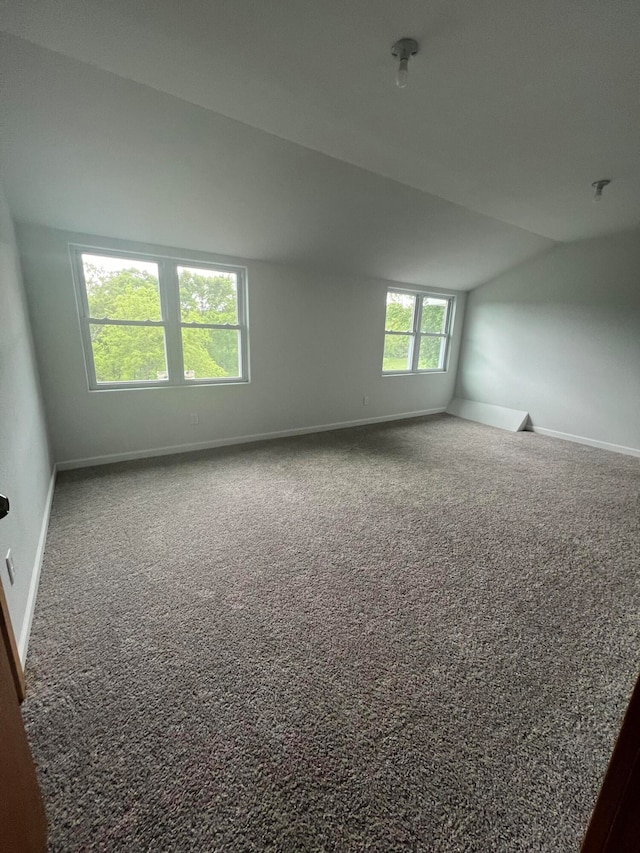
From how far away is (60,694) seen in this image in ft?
4.00

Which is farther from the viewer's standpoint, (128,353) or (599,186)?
(128,353)

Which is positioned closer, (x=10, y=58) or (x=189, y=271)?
(x=10, y=58)

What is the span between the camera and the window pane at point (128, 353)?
3.18 meters

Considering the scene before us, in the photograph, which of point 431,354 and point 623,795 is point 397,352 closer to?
point 431,354

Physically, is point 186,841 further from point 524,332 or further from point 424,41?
point 524,332

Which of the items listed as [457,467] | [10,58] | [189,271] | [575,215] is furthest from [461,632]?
[575,215]

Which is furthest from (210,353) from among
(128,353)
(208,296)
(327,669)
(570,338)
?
(570,338)

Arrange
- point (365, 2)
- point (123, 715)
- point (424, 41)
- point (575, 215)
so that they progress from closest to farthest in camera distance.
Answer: point (123, 715)
point (365, 2)
point (424, 41)
point (575, 215)

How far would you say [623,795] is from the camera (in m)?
0.52

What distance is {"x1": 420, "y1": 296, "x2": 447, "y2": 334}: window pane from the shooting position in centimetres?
539

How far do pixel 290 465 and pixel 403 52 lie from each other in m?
2.89

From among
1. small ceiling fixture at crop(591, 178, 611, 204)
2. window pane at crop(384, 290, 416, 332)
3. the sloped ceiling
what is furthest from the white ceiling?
window pane at crop(384, 290, 416, 332)

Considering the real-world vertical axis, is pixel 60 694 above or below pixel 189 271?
below

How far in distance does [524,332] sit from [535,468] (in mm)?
2367
